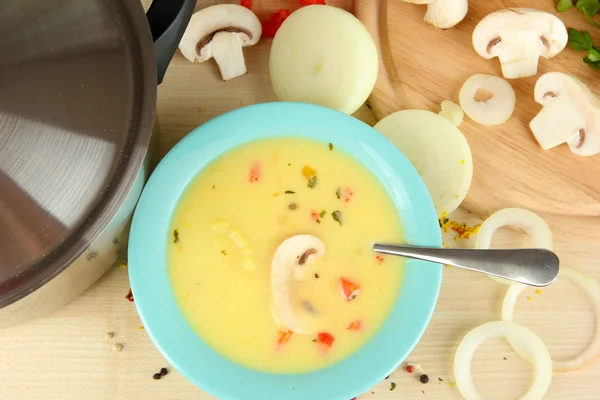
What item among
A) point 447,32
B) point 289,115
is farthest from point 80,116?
point 447,32

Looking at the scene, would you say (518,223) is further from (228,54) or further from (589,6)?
(228,54)

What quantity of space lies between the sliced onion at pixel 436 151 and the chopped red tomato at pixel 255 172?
0.30m

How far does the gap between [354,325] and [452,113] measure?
18.5 inches

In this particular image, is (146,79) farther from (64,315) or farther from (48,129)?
(64,315)

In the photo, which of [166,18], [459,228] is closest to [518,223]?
[459,228]

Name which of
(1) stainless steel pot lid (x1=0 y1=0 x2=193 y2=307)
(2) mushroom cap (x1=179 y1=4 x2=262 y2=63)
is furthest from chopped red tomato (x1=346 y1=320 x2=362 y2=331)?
(2) mushroom cap (x1=179 y1=4 x2=262 y2=63)

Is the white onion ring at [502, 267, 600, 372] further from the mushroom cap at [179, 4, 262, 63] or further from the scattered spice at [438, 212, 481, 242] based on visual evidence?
the mushroom cap at [179, 4, 262, 63]

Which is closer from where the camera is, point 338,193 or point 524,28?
point 338,193

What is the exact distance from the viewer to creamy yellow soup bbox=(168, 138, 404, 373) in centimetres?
112

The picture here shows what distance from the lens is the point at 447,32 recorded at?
54.1 inches

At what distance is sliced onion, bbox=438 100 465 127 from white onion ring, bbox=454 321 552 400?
398 mm

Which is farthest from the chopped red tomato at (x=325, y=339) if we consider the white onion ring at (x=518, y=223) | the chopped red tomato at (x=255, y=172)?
the white onion ring at (x=518, y=223)

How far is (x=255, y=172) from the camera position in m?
1.15

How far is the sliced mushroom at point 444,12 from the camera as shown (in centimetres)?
130
